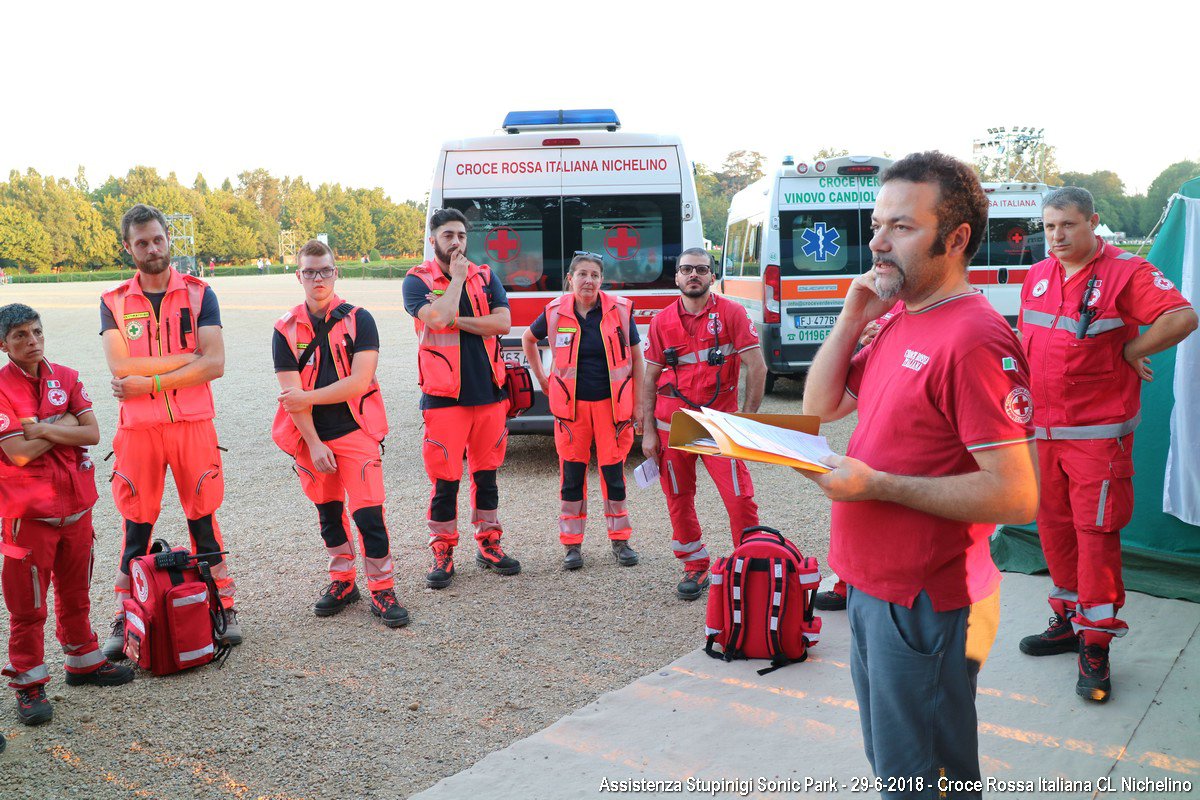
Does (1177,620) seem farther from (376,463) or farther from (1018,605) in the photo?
(376,463)

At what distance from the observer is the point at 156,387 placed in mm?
4309

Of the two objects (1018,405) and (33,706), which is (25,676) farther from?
(1018,405)

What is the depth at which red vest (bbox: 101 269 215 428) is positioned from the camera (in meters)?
4.36

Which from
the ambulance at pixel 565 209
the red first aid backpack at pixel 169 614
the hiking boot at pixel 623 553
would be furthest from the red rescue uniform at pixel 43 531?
the ambulance at pixel 565 209

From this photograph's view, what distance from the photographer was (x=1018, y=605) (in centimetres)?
473

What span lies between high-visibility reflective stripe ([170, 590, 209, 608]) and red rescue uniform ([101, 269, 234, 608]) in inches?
19.2

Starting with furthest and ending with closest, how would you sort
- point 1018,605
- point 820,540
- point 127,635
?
point 820,540, point 1018,605, point 127,635

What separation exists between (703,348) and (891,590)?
319 centimetres

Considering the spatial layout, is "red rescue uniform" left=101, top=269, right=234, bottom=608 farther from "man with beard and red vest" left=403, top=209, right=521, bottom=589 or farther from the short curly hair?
the short curly hair

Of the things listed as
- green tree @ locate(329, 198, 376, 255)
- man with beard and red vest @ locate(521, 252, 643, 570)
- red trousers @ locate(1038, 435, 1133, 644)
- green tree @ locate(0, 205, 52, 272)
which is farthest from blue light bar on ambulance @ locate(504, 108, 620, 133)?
green tree @ locate(329, 198, 376, 255)

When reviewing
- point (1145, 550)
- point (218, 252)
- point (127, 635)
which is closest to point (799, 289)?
point (1145, 550)

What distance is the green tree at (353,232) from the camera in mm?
114250

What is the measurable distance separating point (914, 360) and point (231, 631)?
3942 mm

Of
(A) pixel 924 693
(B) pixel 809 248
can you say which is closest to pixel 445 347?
(A) pixel 924 693
